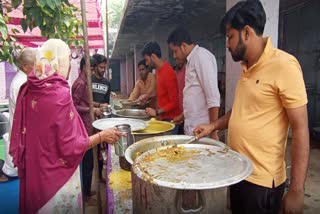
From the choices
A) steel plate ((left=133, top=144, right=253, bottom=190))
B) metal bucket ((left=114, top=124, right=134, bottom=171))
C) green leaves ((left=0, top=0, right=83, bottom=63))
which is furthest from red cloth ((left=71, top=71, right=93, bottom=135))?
steel plate ((left=133, top=144, right=253, bottom=190))

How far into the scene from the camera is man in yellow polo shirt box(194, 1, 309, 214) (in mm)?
1302

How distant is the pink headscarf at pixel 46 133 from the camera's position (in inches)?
64.1

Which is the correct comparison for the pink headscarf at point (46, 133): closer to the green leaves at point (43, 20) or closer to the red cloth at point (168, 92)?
the green leaves at point (43, 20)

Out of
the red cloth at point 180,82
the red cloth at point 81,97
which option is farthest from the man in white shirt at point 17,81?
the red cloth at point 180,82

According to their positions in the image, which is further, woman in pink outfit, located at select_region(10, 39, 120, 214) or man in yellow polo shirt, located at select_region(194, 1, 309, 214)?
woman in pink outfit, located at select_region(10, 39, 120, 214)

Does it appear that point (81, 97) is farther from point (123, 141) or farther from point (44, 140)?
point (44, 140)

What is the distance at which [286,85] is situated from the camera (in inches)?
51.1

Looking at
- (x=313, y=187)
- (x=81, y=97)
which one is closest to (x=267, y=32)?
(x=81, y=97)

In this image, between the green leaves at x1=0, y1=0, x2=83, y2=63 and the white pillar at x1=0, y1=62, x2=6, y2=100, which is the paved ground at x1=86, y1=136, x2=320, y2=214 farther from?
the white pillar at x1=0, y1=62, x2=6, y2=100

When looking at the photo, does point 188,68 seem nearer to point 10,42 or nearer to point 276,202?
point 276,202

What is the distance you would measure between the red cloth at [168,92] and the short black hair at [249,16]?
6.04 feet

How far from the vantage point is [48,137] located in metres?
1.65

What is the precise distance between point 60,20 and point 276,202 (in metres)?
2.69

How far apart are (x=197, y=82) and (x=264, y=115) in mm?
1063
